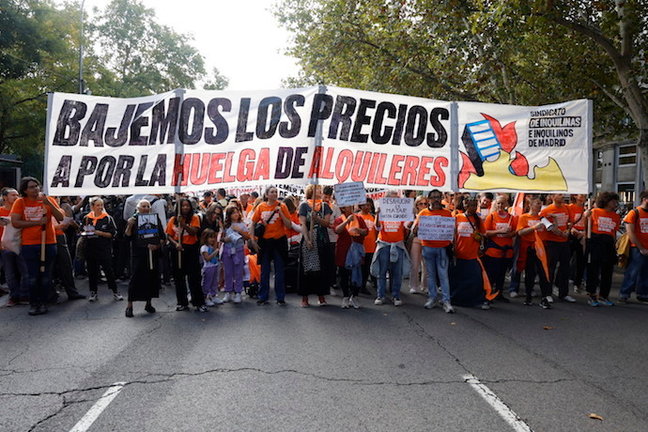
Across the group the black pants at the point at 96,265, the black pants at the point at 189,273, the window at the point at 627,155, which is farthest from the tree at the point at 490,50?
the window at the point at 627,155

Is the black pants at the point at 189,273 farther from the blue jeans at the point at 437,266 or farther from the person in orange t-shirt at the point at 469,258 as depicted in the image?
the person in orange t-shirt at the point at 469,258

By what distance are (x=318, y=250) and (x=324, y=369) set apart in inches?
133

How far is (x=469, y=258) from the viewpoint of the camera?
8516 millimetres

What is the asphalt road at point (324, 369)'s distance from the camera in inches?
161

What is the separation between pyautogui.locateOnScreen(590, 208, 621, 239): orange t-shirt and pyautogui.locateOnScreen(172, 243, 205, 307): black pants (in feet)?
20.9

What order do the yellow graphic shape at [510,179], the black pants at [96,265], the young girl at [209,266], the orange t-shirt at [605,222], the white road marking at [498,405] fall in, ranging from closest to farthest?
the white road marking at [498,405] < the yellow graphic shape at [510,179] < the orange t-shirt at [605,222] < the young girl at [209,266] < the black pants at [96,265]

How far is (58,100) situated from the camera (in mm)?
6965

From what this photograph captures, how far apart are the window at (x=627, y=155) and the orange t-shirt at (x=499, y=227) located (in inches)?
918

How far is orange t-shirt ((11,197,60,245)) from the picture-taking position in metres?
7.88

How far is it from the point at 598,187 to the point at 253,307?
29.2m

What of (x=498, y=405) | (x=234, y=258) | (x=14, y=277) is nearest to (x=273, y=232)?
(x=234, y=258)

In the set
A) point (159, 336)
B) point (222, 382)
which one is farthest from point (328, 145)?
point (222, 382)

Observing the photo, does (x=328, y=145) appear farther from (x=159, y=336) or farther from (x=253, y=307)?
(x=159, y=336)

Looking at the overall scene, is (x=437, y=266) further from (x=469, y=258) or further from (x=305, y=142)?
(x=305, y=142)
